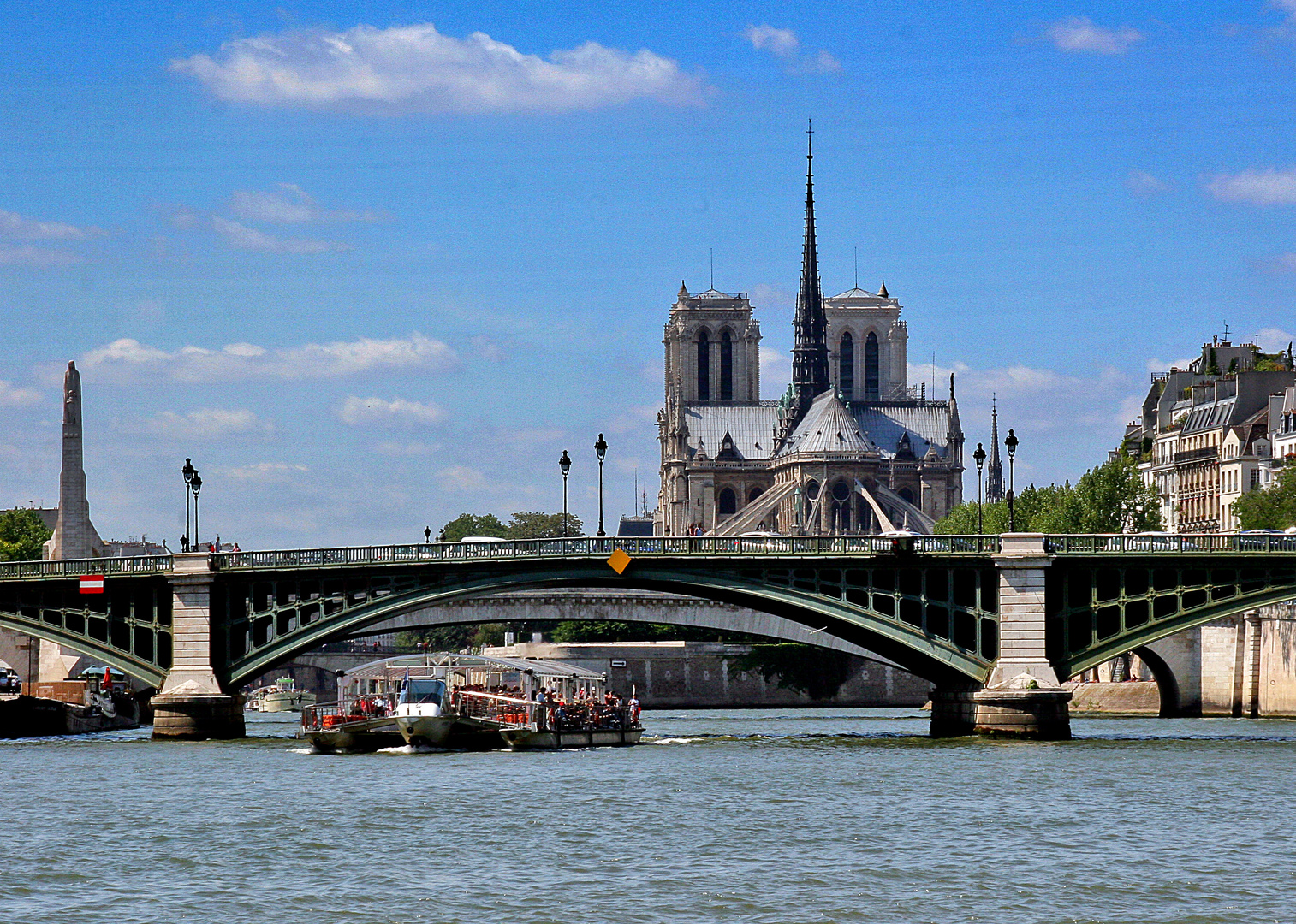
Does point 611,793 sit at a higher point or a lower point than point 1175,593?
lower

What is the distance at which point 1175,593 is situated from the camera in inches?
2889

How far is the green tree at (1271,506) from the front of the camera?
108 metres

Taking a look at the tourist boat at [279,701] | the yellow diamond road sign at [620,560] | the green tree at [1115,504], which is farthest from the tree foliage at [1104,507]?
the yellow diamond road sign at [620,560]

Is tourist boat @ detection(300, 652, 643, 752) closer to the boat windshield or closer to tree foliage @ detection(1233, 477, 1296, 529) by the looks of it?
the boat windshield

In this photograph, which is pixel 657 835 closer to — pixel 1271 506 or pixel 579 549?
pixel 579 549

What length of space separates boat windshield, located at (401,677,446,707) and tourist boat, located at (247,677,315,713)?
60.1 meters

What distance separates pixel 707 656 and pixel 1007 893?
96.7m

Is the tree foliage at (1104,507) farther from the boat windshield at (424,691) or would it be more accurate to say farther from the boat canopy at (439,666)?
the boat windshield at (424,691)

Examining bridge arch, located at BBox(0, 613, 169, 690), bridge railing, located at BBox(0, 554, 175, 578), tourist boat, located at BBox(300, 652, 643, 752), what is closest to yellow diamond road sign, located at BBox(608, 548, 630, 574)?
tourist boat, located at BBox(300, 652, 643, 752)

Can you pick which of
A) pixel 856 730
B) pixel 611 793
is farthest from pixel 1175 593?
pixel 611 793

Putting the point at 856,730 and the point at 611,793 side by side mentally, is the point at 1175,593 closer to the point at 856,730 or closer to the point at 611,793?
the point at 856,730

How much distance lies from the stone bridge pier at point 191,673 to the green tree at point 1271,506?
5061 centimetres

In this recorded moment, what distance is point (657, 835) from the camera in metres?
47.6

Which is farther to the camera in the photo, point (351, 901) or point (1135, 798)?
point (1135, 798)
